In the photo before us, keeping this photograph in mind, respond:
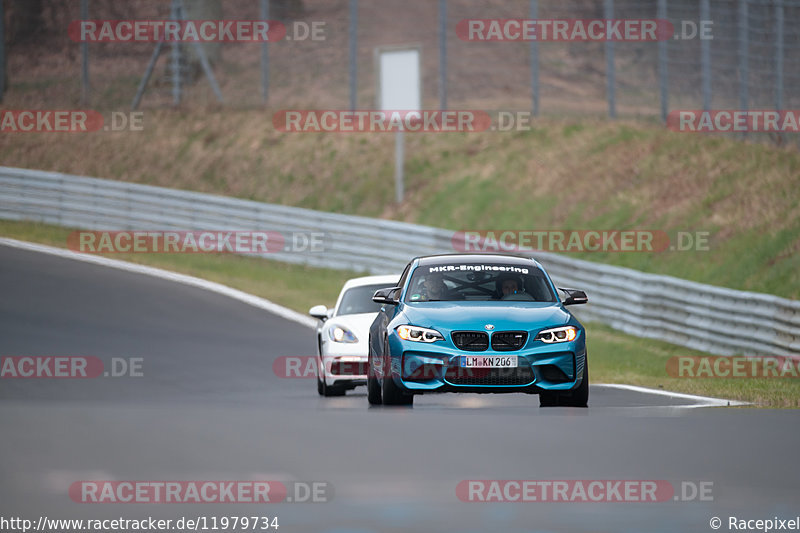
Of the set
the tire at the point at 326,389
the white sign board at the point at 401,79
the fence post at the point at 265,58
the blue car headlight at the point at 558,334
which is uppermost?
the fence post at the point at 265,58

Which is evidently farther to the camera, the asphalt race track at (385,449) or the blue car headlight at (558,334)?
the blue car headlight at (558,334)

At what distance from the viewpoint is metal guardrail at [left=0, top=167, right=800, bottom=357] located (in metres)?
21.0

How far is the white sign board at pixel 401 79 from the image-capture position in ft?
98.8

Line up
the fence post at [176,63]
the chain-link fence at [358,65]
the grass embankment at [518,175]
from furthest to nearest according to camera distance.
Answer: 1. the chain-link fence at [358,65]
2. the fence post at [176,63]
3. the grass embankment at [518,175]

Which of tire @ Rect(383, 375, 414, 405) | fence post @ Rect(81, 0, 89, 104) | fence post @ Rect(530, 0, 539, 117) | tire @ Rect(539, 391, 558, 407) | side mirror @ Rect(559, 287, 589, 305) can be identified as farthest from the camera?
fence post @ Rect(81, 0, 89, 104)

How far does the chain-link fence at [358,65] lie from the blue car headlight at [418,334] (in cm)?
2242

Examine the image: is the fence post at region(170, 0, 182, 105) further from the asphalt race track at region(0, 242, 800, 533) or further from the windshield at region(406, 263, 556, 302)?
the windshield at region(406, 263, 556, 302)

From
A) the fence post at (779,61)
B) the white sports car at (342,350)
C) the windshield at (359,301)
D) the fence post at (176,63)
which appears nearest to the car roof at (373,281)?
the windshield at (359,301)

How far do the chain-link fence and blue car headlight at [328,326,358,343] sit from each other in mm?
18810

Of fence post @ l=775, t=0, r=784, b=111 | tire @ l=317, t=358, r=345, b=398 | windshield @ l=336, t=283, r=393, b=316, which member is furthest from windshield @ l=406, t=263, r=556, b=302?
fence post @ l=775, t=0, r=784, b=111

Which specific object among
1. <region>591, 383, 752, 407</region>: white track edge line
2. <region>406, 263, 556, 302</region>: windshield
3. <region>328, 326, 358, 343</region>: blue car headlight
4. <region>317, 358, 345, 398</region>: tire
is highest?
<region>406, 263, 556, 302</region>: windshield

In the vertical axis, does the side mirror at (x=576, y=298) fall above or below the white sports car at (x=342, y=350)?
above

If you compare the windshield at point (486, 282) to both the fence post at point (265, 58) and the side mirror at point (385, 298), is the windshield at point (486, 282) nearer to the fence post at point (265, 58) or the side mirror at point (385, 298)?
the side mirror at point (385, 298)

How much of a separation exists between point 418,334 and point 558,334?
120 cm
